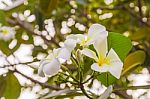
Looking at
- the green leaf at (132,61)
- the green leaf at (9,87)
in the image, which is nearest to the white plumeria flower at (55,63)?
the green leaf at (132,61)

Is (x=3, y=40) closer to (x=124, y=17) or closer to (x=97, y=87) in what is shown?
(x=97, y=87)

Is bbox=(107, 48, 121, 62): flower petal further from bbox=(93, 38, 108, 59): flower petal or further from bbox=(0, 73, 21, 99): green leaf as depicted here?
bbox=(0, 73, 21, 99): green leaf

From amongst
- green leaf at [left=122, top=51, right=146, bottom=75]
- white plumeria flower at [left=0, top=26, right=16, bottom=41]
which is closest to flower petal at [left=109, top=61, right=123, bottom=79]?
green leaf at [left=122, top=51, right=146, bottom=75]

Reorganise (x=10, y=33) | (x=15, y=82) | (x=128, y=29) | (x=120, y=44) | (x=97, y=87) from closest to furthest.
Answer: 1. (x=120, y=44)
2. (x=15, y=82)
3. (x=10, y=33)
4. (x=97, y=87)
5. (x=128, y=29)

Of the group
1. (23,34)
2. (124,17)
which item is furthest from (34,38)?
(124,17)

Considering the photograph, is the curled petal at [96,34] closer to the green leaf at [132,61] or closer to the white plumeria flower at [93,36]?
the white plumeria flower at [93,36]
